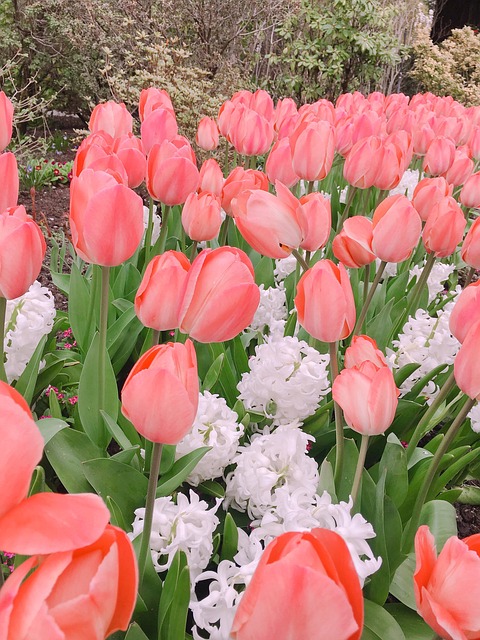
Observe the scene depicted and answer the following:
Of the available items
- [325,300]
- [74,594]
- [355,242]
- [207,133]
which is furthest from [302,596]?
[207,133]

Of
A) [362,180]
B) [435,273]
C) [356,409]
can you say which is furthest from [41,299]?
[435,273]

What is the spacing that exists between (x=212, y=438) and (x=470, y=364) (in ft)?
1.77

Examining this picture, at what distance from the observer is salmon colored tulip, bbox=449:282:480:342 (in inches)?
38.5

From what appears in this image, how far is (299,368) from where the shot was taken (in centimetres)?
132

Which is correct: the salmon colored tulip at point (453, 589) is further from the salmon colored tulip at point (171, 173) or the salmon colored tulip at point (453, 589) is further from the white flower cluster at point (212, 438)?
the salmon colored tulip at point (171, 173)

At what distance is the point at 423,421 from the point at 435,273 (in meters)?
1.38

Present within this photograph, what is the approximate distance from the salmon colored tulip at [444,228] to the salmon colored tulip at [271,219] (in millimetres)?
401

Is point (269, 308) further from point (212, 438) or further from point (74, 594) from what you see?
point (74, 594)

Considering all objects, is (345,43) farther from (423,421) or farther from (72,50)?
(423,421)

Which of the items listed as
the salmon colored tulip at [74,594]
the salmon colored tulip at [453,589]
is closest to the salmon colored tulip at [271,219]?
the salmon colored tulip at [453,589]

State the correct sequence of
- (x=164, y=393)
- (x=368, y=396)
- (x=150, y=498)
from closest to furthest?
(x=164, y=393), (x=150, y=498), (x=368, y=396)

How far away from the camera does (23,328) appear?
146 centimetres

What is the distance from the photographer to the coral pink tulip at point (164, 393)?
2.23 ft

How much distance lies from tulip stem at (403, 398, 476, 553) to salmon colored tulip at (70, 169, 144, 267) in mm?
599
